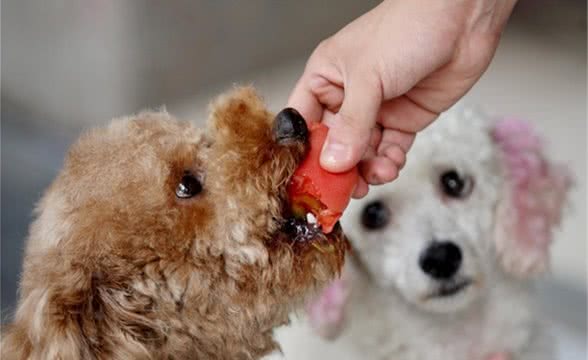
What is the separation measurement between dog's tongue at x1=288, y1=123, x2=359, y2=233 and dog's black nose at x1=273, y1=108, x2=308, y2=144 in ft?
0.11

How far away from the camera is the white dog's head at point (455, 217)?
1240 millimetres

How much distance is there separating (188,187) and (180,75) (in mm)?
1505

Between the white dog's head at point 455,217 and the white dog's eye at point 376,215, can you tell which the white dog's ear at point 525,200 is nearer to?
the white dog's head at point 455,217

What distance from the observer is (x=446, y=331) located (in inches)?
53.2

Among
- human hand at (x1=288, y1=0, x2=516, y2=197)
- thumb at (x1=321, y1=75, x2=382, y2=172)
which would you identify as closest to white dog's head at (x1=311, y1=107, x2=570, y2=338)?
human hand at (x1=288, y1=0, x2=516, y2=197)

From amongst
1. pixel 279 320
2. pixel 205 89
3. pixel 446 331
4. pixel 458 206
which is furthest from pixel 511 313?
pixel 205 89

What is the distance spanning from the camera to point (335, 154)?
2.91 feet

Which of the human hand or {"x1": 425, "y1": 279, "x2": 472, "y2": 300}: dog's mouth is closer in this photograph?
the human hand

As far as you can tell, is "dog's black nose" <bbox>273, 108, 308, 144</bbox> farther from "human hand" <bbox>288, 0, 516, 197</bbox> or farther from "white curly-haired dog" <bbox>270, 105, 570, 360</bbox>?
"white curly-haired dog" <bbox>270, 105, 570, 360</bbox>

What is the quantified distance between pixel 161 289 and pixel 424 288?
503 millimetres

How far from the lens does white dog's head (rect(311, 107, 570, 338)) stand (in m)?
1.24

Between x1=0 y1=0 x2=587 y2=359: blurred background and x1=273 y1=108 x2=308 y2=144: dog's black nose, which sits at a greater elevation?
x1=0 y1=0 x2=587 y2=359: blurred background

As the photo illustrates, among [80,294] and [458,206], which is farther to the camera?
[458,206]

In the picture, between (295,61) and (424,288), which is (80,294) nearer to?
(424,288)
